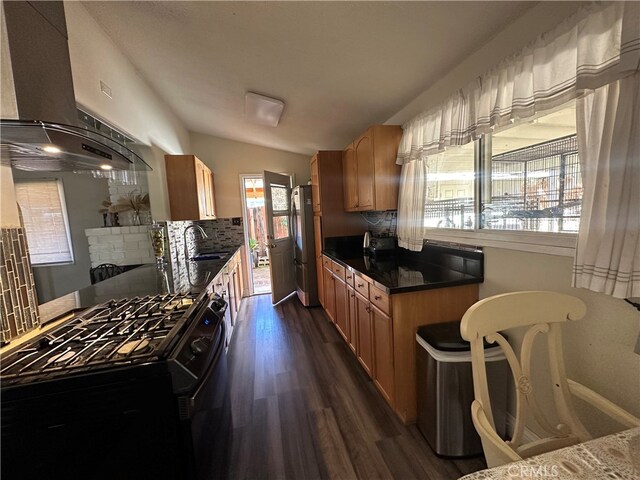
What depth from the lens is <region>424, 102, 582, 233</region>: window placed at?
1.22 meters

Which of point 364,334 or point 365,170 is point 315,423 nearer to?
point 364,334

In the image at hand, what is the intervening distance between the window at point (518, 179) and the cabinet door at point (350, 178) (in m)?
0.89

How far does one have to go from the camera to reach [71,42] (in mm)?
1558

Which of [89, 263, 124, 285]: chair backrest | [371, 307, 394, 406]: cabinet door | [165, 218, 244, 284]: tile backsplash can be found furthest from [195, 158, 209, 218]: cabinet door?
[371, 307, 394, 406]: cabinet door

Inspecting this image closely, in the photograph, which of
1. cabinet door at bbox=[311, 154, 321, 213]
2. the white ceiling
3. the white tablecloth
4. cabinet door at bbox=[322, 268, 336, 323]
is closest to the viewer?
the white tablecloth

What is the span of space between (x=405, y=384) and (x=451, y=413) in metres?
0.30

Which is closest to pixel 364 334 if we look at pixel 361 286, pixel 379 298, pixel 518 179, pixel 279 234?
pixel 361 286

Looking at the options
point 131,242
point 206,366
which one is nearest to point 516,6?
point 206,366

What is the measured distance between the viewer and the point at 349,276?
2.33 m

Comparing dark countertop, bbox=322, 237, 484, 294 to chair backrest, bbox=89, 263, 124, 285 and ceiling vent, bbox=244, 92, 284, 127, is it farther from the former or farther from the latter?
chair backrest, bbox=89, 263, 124, 285

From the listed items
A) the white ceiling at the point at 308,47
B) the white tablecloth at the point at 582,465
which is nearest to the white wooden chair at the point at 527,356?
the white tablecloth at the point at 582,465

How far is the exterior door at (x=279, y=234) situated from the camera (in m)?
3.62

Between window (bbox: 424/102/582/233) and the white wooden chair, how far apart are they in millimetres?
477

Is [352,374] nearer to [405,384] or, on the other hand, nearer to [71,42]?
[405,384]
